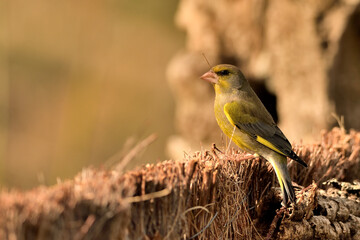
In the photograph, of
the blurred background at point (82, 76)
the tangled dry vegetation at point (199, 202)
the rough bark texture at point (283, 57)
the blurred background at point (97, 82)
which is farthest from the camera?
the blurred background at point (82, 76)

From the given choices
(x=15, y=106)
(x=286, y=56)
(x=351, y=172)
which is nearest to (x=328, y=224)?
(x=351, y=172)

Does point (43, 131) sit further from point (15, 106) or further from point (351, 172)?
point (351, 172)

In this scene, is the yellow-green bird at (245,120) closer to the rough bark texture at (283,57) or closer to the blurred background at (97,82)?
the rough bark texture at (283,57)

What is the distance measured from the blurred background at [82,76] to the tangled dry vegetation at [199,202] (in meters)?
9.67

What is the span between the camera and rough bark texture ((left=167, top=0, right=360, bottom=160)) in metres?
8.77

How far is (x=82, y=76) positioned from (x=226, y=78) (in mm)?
10655

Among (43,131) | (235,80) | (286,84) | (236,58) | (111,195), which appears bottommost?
(111,195)

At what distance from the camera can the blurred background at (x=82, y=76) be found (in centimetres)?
1462

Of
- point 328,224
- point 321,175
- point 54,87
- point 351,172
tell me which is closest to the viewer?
point 328,224

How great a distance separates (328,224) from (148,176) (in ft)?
5.62

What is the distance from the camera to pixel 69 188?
2.89 metres

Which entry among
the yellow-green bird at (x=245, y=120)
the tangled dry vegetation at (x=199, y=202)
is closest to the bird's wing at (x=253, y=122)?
the yellow-green bird at (x=245, y=120)

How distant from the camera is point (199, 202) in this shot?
361 centimetres

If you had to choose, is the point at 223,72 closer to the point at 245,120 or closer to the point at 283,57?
the point at 245,120
